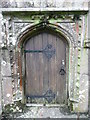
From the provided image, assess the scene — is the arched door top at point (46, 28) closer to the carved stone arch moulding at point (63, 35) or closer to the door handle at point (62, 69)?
the carved stone arch moulding at point (63, 35)

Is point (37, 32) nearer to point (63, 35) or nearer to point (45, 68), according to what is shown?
point (63, 35)

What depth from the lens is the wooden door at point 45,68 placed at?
2062mm

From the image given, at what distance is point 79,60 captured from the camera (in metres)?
1.93

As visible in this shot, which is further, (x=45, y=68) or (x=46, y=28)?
(x=45, y=68)

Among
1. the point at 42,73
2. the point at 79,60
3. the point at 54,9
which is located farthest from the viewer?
the point at 42,73

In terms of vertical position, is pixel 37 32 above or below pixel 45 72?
above

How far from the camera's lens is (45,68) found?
212 centimetres

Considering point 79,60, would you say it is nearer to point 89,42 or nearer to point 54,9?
point 89,42

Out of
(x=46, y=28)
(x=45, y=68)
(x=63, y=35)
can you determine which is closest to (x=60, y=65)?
(x=45, y=68)

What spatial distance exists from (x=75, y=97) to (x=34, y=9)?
1.37 metres

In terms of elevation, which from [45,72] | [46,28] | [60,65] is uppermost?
[46,28]

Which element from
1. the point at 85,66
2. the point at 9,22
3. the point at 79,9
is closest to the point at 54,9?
the point at 79,9

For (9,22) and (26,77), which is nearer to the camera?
(9,22)

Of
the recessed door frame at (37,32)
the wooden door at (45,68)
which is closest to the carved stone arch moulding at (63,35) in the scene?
the recessed door frame at (37,32)
